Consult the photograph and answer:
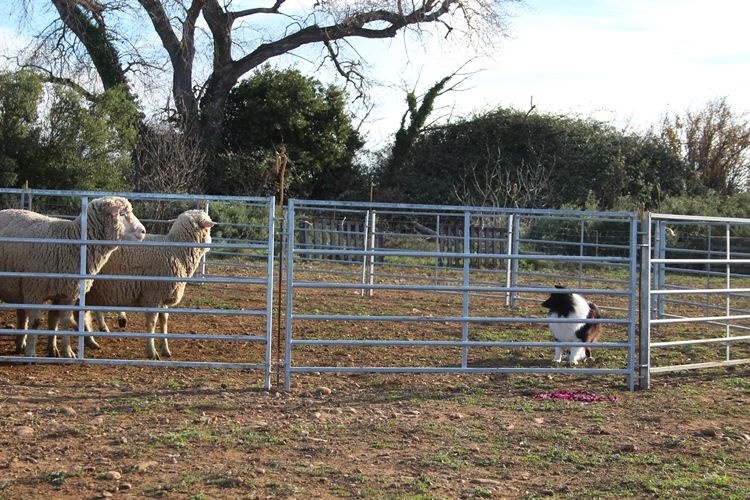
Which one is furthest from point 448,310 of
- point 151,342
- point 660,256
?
point 151,342

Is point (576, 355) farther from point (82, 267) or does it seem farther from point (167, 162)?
point (167, 162)

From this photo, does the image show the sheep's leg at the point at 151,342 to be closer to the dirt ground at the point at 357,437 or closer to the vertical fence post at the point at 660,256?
the dirt ground at the point at 357,437

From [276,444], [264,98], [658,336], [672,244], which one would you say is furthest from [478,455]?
[264,98]

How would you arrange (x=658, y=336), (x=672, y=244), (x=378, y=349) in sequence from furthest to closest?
(x=672, y=244)
(x=658, y=336)
(x=378, y=349)

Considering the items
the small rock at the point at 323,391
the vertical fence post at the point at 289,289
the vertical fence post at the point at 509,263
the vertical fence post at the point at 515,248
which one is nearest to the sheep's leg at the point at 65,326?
the vertical fence post at the point at 289,289

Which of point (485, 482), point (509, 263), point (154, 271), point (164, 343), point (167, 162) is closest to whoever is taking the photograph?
point (485, 482)

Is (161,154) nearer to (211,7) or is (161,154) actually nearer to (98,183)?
(98,183)

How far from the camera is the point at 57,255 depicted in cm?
821

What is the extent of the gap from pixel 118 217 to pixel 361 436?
3.58 metres

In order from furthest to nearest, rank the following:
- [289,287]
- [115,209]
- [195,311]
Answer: [115,209] → [289,287] → [195,311]

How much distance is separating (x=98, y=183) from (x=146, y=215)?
4.29 metres

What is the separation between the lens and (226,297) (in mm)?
13250

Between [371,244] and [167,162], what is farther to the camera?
[167,162]

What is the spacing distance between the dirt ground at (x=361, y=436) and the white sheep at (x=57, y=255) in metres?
0.65
